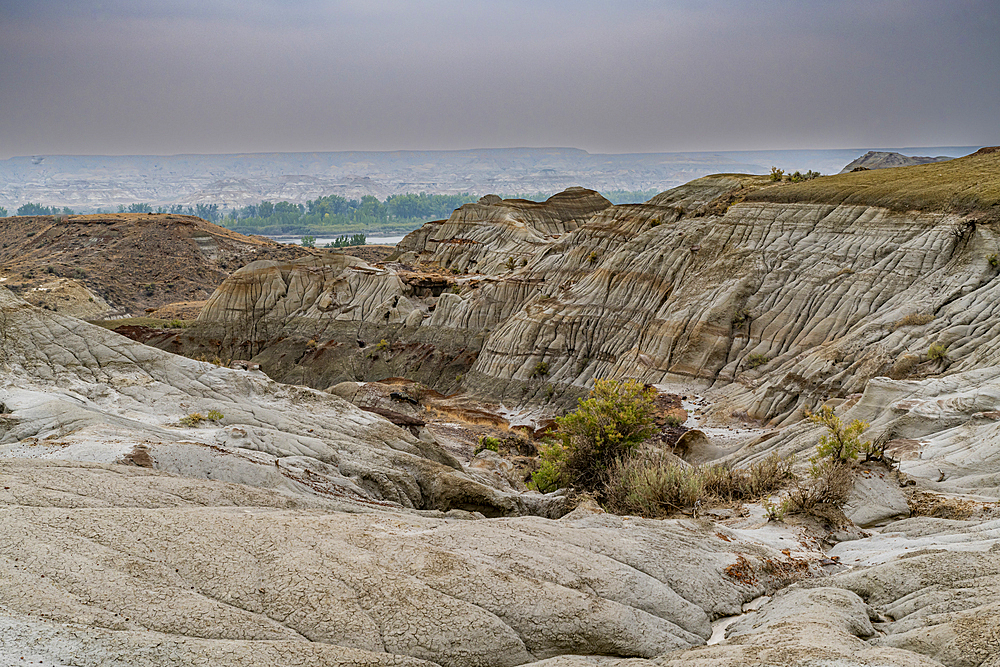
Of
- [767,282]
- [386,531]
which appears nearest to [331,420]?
[386,531]

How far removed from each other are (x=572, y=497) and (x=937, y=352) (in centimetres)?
2039

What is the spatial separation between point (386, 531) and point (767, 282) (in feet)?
123

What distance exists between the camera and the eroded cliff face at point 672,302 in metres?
33.2

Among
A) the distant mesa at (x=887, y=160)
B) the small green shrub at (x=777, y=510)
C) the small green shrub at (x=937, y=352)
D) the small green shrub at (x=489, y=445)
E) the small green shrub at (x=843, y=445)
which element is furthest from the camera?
the distant mesa at (x=887, y=160)

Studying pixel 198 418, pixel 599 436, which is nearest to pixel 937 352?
pixel 599 436

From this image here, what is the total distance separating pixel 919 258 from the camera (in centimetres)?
3584

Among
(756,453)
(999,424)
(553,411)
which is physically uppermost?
(999,424)

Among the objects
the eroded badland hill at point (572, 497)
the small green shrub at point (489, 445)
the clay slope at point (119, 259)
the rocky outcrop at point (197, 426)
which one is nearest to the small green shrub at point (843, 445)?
the eroded badland hill at point (572, 497)

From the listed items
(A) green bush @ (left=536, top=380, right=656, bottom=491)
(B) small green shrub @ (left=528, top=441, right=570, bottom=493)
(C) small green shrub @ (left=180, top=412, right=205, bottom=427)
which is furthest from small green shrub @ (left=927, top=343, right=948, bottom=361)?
(C) small green shrub @ (left=180, top=412, right=205, bottom=427)

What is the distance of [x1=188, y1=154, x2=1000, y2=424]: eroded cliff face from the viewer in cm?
3316

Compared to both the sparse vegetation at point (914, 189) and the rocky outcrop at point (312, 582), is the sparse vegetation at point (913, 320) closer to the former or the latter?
the sparse vegetation at point (914, 189)

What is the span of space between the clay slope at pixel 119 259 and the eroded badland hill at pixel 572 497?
2571 inches

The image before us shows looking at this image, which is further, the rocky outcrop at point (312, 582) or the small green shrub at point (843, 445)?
the small green shrub at point (843, 445)

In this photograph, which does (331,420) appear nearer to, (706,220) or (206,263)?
(706,220)
